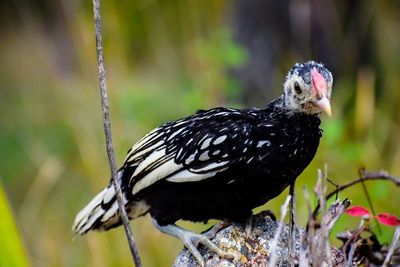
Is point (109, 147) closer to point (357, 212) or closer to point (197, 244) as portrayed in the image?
point (197, 244)

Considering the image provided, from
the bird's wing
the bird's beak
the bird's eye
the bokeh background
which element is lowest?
the bokeh background

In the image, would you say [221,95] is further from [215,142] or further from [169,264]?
[215,142]

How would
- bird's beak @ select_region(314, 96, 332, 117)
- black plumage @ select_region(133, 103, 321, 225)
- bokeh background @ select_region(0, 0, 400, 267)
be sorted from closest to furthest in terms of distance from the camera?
bird's beak @ select_region(314, 96, 332, 117) < black plumage @ select_region(133, 103, 321, 225) < bokeh background @ select_region(0, 0, 400, 267)

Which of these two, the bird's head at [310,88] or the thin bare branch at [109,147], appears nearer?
the thin bare branch at [109,147]

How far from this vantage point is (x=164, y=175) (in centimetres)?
250

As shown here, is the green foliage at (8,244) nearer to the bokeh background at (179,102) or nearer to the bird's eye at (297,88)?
the bokeh background at (179,102)

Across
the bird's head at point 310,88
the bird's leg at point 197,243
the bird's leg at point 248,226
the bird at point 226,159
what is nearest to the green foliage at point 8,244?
the bird at point 226,159

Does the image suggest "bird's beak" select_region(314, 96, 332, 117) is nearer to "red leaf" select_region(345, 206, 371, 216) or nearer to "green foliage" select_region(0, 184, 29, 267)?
"red leaf" select_region(345, 206, 371, 216)

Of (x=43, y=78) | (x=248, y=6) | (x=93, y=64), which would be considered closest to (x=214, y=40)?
A: (x=93, y=64)

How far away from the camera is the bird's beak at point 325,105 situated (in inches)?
91.2

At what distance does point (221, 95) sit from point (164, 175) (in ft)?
7.74

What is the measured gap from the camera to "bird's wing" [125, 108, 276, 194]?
2.44 meters

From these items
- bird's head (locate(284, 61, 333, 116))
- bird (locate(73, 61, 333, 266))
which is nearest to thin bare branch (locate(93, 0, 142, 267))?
bird (locate(73, 61, 333, 266))

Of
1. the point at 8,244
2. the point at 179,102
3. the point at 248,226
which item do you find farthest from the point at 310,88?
the point at 179,102
